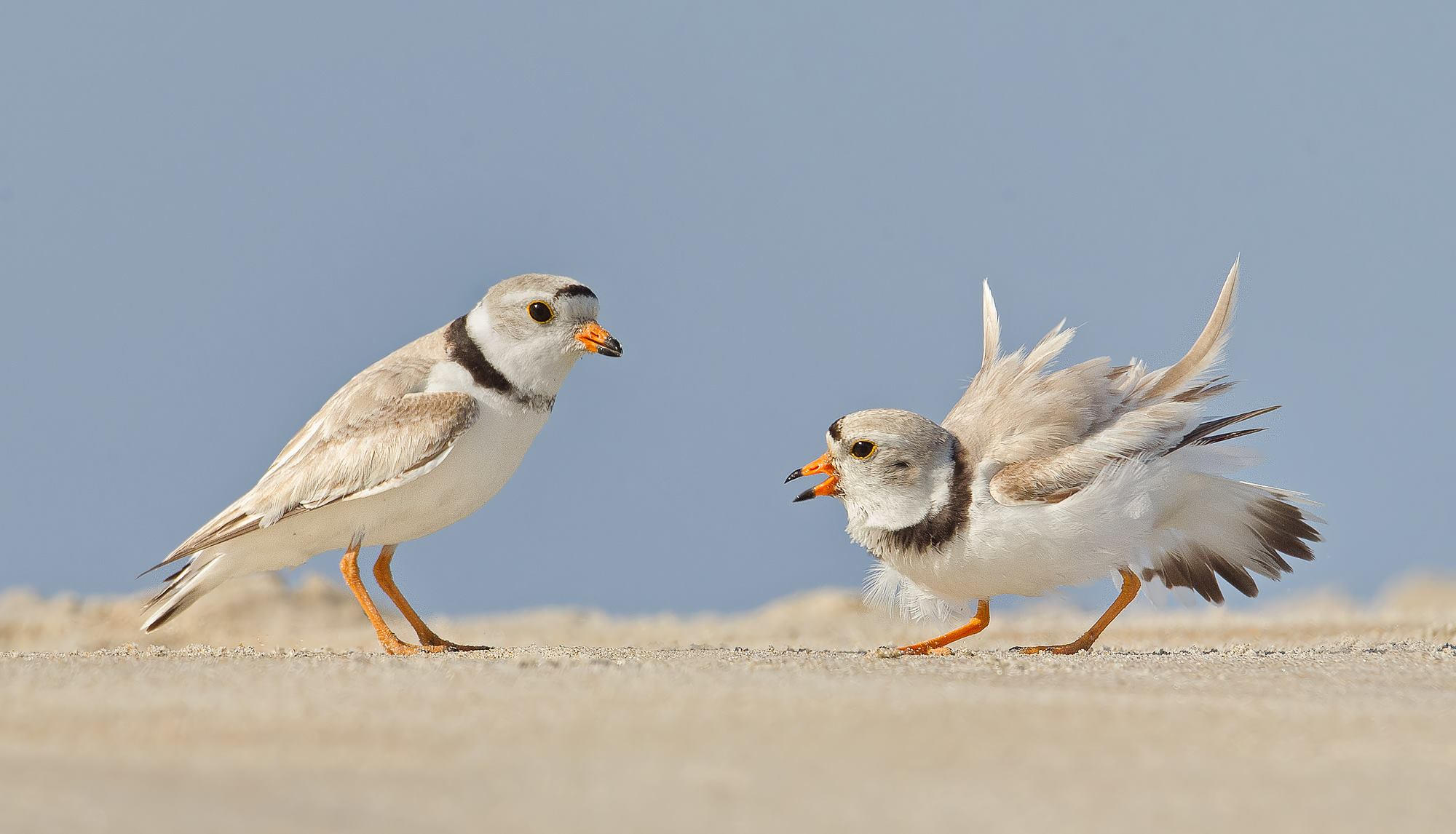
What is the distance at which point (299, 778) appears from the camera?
3.45 meters

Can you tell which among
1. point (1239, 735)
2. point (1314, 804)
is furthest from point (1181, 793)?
point (1239, 735)

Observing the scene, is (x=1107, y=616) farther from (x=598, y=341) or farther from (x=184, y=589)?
(x=184, y=589)

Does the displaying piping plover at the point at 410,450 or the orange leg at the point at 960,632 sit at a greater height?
the displaying piping plover at the point at 410,450

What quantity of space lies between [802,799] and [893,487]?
353cm

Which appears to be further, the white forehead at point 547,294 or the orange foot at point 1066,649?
the white forehead at point 547,294

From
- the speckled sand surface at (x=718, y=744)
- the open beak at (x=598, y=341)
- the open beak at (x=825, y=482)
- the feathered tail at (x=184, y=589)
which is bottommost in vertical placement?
the speckled sand surface at (x=718, y=744)

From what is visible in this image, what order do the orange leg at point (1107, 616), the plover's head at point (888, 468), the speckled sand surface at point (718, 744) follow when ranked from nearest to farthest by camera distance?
the speckled sand surface at point (718, 744) → the plover's head at point (888, 468) → the orange leg at point (1107, 616)

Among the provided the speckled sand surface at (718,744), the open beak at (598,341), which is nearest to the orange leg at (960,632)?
the speckled sand surface at (718,744)

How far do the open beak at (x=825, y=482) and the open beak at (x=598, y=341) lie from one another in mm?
1269

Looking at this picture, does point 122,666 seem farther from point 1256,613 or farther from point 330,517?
point 1256,613

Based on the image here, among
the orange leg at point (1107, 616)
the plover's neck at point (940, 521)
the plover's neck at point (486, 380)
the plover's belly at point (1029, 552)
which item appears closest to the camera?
the plover's belly at point (1029, 552)

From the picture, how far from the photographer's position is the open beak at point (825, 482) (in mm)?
6957

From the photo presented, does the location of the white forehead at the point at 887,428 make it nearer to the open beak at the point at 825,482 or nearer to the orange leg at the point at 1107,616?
the open beak at the point at 825,482

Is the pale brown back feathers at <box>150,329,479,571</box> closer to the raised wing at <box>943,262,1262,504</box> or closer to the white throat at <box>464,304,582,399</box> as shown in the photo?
the white throat at <box>464,304,582,399</box>
